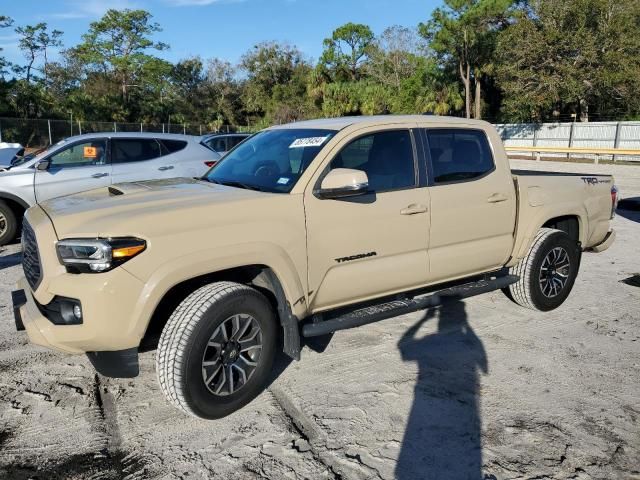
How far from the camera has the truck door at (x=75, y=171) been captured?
830 centimetres

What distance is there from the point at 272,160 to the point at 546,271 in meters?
2.95

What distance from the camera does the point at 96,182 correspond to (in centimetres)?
855

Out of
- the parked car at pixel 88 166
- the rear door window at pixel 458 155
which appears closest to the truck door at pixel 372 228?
the rear door window at pixel 458 155

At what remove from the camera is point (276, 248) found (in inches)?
137

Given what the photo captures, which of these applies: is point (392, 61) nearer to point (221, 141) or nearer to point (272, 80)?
point (272, 80)

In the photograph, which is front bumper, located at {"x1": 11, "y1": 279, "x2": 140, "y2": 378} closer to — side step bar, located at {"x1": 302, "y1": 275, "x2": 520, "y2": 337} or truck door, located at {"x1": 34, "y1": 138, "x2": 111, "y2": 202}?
side step bar, located at {"x1": 302, "y1": 275, "x2": 520, "y2": 337}

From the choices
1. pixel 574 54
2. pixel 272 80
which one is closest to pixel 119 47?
pixel 272 80

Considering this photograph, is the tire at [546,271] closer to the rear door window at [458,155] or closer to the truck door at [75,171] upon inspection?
the rear door window at [458,155]

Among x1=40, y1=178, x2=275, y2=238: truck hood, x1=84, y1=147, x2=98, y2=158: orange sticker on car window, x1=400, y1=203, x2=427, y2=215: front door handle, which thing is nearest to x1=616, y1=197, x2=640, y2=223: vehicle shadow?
x1=400, y1=203, x2=427, y2=215: front door handle

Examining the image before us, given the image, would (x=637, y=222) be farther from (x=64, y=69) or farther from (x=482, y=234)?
(x=64, y=69)

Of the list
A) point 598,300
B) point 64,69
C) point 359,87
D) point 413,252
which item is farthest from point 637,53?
point 64,69

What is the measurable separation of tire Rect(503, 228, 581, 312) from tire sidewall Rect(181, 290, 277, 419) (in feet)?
9.03

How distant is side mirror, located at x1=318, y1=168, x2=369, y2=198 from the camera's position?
3.60 metres

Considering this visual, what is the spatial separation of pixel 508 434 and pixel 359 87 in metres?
47.1
